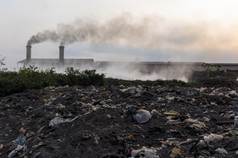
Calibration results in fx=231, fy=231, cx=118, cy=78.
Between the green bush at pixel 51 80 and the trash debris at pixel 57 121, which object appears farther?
the green bush at pixel 51 80

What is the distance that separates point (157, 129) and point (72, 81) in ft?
20.9

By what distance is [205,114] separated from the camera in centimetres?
386

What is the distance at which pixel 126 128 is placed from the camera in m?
3.08

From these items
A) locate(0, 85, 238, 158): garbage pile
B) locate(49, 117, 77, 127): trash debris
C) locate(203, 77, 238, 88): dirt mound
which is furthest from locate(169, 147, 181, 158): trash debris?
locate(203, 77, 238, 88): dirt mound

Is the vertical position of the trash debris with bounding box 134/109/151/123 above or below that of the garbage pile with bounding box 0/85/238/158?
above

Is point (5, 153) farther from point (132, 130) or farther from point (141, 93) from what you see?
point (141, 93)

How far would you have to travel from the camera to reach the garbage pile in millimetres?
2518

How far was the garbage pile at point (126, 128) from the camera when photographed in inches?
→ 99.1

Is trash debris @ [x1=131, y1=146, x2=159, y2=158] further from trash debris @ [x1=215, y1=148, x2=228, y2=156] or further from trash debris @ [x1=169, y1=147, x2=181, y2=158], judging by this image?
trash debris @ [x1=215, y1=148, x2=228, y2=156]

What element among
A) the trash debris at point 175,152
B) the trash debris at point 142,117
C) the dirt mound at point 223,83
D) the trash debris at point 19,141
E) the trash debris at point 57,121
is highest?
the dirt mound at point 223,83

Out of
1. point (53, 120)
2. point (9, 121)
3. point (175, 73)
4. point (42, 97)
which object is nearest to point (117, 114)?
point (53, 120)

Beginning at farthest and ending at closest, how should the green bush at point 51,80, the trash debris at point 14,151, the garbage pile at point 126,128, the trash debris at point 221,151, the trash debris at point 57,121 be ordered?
the green bush at point 51,80, the trash debris at point 57,121, the trash debris at point 14,151, the garbage pile at point 126,128, the trash debris at point 221,151

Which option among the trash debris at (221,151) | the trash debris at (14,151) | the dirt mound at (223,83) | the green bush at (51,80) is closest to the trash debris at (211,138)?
the trash debris at (221,151)

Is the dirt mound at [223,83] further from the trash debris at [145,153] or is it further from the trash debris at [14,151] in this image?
the trash debris at [14,151]
